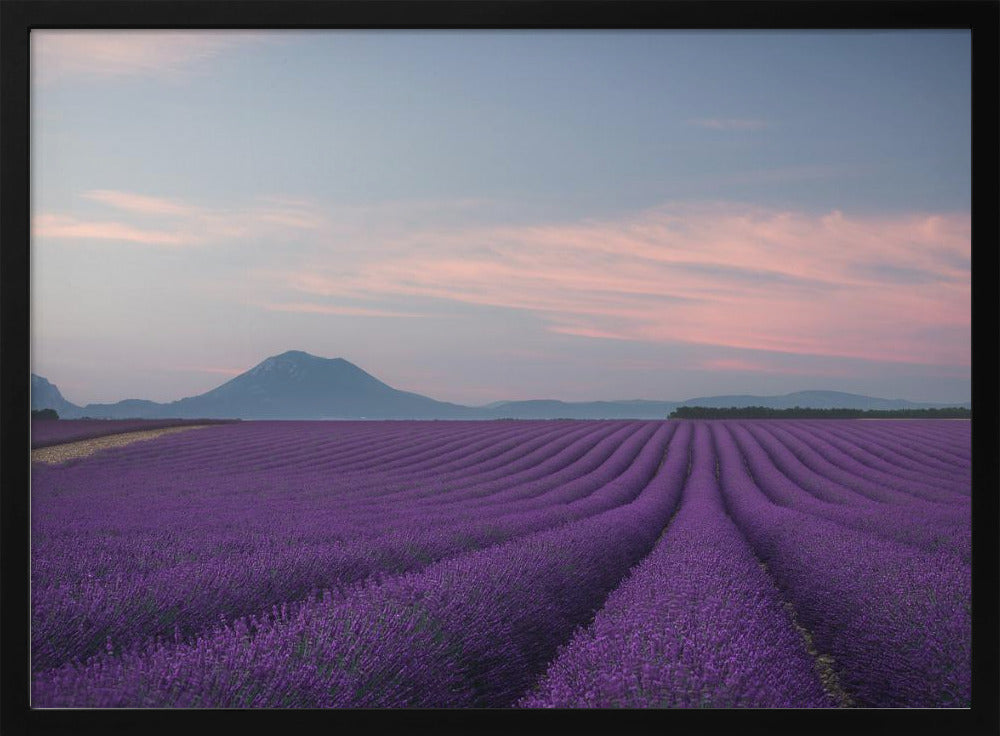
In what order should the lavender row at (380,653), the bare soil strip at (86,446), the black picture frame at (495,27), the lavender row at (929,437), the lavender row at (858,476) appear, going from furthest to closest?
1. the lavender row at (858,476)
2. the lavender row at (929,437)
3. the bare soil strip at (86,446)
4. the black picture frame at (495,27)
5. the lavender row at (380,653)

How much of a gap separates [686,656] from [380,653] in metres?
0.94

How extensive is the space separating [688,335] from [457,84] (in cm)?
146

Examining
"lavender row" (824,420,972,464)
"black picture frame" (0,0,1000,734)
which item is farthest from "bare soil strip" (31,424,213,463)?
A: "lavender row" (824,420,972,464)

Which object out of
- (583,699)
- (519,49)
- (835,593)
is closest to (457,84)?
(519,49)

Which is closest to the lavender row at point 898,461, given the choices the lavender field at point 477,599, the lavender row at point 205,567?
the lavender field at point 477,599

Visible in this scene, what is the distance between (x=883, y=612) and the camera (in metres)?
2.63

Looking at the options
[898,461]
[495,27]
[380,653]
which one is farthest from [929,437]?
[380,653]

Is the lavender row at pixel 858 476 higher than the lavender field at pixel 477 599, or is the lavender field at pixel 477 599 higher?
the lavender field at pixel 477 599

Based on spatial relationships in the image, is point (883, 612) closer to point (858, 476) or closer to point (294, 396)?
point (294, 396)

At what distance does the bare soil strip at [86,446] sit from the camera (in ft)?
9.18

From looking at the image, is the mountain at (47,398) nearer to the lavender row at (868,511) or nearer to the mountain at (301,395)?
the mountain at (301,395)

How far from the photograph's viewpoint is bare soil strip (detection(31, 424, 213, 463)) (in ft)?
9.18

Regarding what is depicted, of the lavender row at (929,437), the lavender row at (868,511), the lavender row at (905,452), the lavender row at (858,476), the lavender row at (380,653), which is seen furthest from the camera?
the lavender row at (905,452)

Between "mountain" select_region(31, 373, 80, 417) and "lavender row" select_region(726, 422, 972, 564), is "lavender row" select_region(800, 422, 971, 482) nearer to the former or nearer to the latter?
"lavender row" select_region(726, 422, 972, 564)
